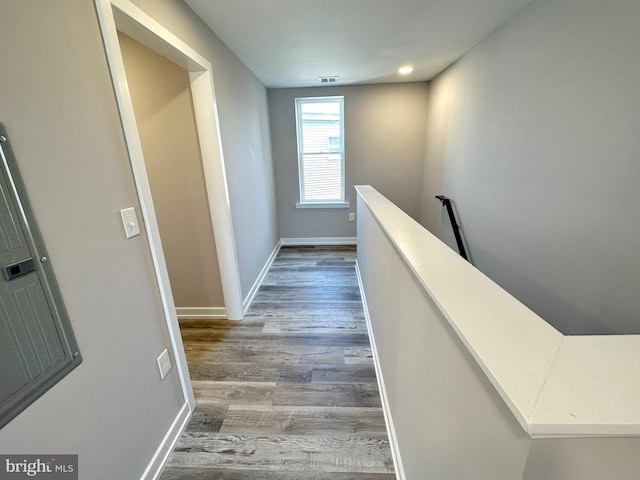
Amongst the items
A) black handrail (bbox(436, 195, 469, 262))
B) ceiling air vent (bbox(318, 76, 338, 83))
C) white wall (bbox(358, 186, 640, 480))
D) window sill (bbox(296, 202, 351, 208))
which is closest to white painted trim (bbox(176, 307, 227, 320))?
white wall (bbox(358, 186, 640, 480))

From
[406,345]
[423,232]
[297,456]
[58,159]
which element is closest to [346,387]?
[297,456]

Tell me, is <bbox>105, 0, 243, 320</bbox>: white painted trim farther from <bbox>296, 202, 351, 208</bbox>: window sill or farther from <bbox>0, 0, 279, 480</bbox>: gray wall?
<bbox>296, 202, 351, 208</bbox>: window sill

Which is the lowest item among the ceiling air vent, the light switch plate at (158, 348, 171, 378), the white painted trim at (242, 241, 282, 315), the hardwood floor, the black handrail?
the hardwood floor

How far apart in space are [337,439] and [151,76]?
8.59ft

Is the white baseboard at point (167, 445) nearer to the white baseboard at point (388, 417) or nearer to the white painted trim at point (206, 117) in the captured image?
the white painted trim at point (206, 117)

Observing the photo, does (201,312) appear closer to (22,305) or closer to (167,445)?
Answer: (167,445)

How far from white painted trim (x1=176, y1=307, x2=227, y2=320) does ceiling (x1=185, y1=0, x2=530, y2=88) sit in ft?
7.39

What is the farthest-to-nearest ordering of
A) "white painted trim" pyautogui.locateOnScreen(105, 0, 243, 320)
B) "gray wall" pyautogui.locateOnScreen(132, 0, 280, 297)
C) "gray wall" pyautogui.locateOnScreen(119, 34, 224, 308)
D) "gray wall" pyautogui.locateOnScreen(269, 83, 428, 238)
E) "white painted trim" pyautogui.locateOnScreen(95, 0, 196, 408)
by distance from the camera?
"gray wall" pyautogui.locateOnScreen(269, 83, 428, 238) < "gray wall" pyautogui.locateOnScreen(119, 34, 224, 308) < "gray wall" pyautogui.locateOnScreen(132, 0, 280, 297) < "white painted trim" pyautogui.locateOnScreen(105, 0, 243, 320) < "white painted trim" pyautogui.locateOnScreen(95, 0, 196, 408)

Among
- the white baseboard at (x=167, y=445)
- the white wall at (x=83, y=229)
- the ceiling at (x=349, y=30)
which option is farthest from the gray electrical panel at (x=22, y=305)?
the ceiling at (x=349, y=30)

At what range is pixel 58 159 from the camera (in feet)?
2.71

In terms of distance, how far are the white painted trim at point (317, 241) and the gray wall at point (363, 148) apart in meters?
0.07

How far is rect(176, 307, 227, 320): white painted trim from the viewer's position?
244 cm

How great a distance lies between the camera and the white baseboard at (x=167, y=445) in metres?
1.21

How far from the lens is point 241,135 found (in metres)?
2.55
